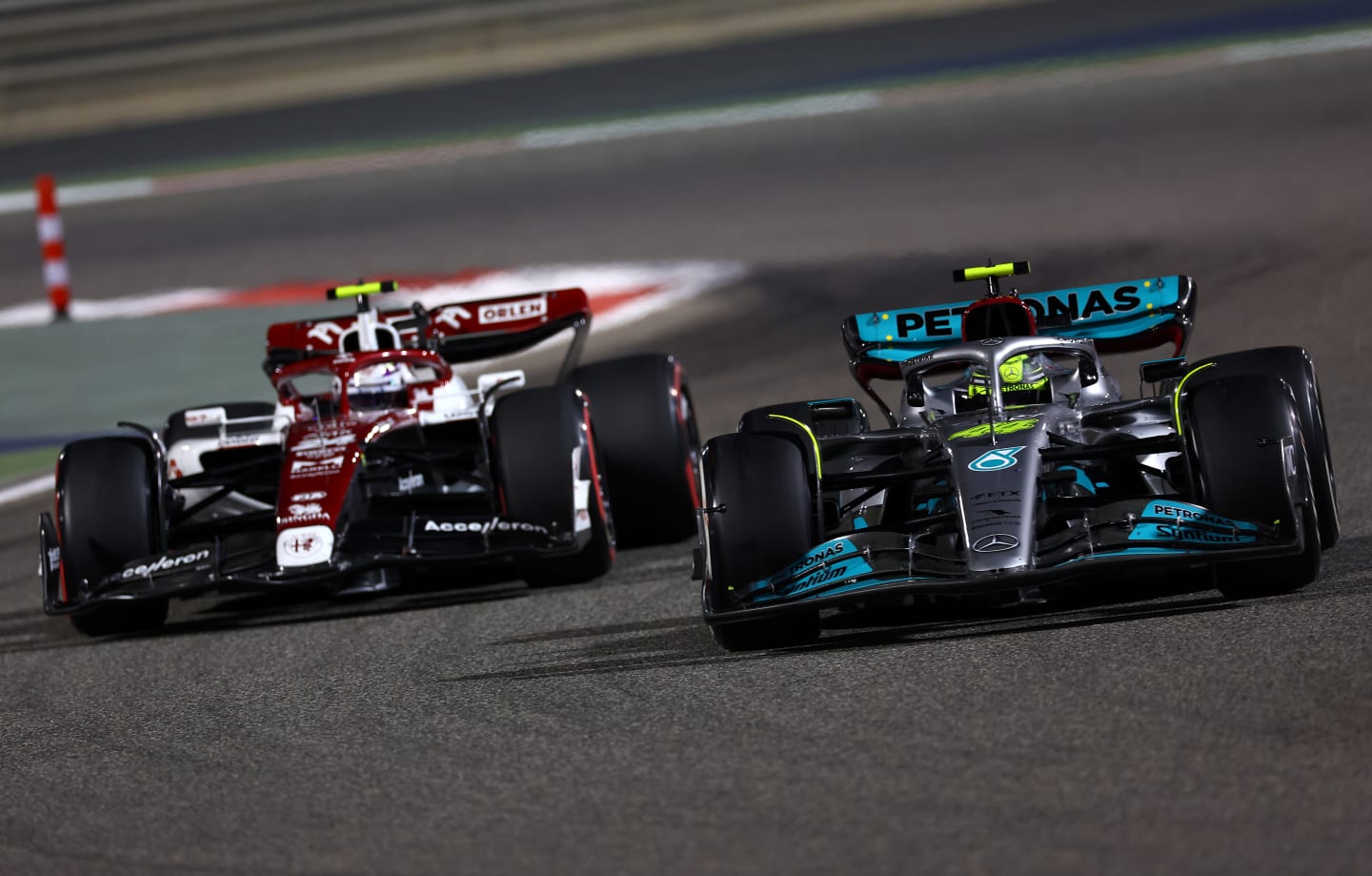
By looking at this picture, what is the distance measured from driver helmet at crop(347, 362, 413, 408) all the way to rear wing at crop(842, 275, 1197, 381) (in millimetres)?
2264

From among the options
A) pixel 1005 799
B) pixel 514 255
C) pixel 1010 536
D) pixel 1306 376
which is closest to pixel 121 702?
pixel 1010 536

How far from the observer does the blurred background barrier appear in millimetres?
29891

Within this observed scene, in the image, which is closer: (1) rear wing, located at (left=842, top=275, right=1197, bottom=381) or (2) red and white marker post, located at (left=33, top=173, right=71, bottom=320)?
(1) rear wing, located at (left=842, top=275, right=1197, bottom=381)

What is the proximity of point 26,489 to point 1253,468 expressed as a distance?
27.4 ft

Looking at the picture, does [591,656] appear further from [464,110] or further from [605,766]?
[464,110]

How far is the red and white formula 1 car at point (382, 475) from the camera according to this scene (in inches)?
350

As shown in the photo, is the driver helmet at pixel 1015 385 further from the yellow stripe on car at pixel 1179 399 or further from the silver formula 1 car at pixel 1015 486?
the yellow stripe on car at pixel 1179 399

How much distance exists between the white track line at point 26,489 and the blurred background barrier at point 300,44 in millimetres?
17488

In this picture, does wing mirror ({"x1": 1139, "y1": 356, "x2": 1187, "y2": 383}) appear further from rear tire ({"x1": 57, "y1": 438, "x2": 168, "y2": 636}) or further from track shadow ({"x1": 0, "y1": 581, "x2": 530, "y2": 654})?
rear tire ({"x1": 57, "y1": 438, "x2": 168, "y2": 636})

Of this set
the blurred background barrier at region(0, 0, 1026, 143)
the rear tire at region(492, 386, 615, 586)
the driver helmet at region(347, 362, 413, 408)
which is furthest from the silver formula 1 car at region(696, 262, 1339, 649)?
the blurred background barrier at region(0, 0, 1026, 143)

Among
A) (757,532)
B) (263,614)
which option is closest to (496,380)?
(263,614)

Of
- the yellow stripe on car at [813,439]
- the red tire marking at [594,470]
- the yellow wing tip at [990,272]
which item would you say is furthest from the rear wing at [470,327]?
the yellow stripe on car at [813,439]

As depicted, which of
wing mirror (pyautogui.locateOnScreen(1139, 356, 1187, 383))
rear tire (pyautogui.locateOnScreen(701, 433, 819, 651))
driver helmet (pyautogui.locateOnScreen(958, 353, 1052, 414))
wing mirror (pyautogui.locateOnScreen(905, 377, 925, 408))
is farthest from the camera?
wing mirror (pyautogui.locateOnScreen(905, 377, 925, 408))

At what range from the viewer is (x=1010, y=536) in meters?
7.01
